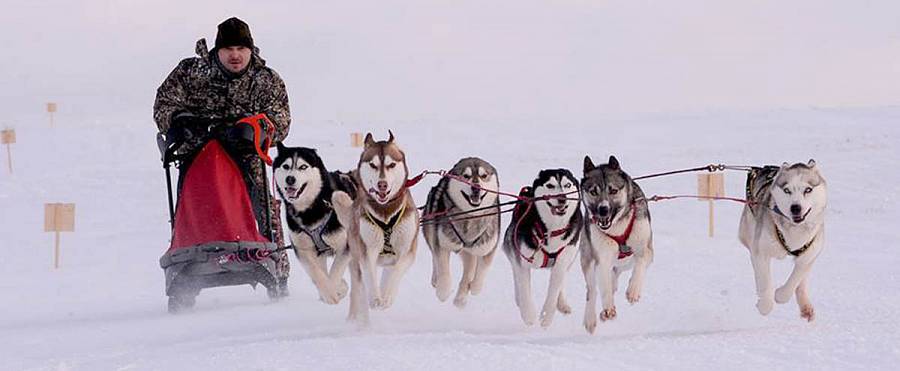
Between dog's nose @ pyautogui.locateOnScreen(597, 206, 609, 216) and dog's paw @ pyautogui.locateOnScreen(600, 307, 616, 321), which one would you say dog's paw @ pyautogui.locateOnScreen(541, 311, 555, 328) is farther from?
dog's nose @ pyautogui.locateOnScreen(597, 206, 609, 216)

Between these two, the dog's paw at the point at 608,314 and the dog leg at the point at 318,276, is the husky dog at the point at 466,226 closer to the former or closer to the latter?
the dog leg at the point at 318,276

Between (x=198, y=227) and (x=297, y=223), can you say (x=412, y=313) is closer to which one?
(x=297, y=223)

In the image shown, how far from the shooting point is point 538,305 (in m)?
6.95

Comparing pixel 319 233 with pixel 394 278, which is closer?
pixel 394 278

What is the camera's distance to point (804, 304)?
19.0 ft

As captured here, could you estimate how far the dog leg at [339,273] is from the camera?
625 cm

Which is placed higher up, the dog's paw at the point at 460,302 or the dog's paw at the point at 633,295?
the dog's paw at the point at 633,295

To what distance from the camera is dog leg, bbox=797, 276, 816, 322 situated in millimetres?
5754

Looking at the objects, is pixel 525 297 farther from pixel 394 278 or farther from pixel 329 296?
pixel 329 296

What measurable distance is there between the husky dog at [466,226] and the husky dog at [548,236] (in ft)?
1.53

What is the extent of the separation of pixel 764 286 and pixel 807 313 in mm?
294

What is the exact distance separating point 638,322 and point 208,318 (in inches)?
93.4

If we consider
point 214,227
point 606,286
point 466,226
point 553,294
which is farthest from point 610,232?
point 214,227

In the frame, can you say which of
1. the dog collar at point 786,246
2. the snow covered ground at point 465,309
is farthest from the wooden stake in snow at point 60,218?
the dog collar at point 786,246
